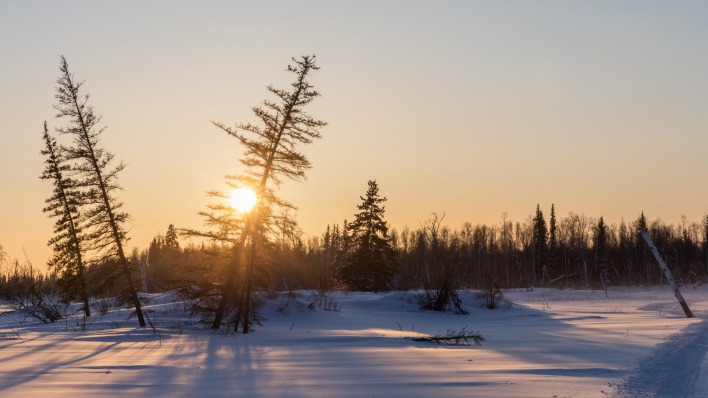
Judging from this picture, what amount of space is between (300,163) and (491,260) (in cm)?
9551

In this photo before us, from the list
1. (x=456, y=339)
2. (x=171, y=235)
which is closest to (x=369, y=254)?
(x=171, y=235)

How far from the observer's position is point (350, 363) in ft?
45.1

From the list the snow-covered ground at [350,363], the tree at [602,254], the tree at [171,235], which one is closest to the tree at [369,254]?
the tree at [171,235]

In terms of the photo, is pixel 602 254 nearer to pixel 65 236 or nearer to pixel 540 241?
pixel 540 241

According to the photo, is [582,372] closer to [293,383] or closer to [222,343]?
[293,383]

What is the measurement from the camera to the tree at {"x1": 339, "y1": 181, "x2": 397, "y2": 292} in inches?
2080

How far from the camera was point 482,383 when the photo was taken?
11000mm

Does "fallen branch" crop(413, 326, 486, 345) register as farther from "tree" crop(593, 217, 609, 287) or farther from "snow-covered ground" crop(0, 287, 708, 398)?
"tree" crop(593, 217, 609, 287)

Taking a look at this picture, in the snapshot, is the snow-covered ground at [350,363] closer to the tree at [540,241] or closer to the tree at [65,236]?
the tree at [65,236]

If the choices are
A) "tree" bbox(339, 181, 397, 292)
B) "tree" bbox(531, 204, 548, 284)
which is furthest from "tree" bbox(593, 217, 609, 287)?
"tree" bbox(339, 181, 397, 292)

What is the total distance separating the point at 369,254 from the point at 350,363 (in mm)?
39854

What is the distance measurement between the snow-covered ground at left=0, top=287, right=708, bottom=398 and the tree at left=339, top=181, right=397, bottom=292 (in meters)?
28.6

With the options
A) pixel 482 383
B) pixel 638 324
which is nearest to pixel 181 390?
pixel 482 383

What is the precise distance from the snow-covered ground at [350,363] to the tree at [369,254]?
28640mm
